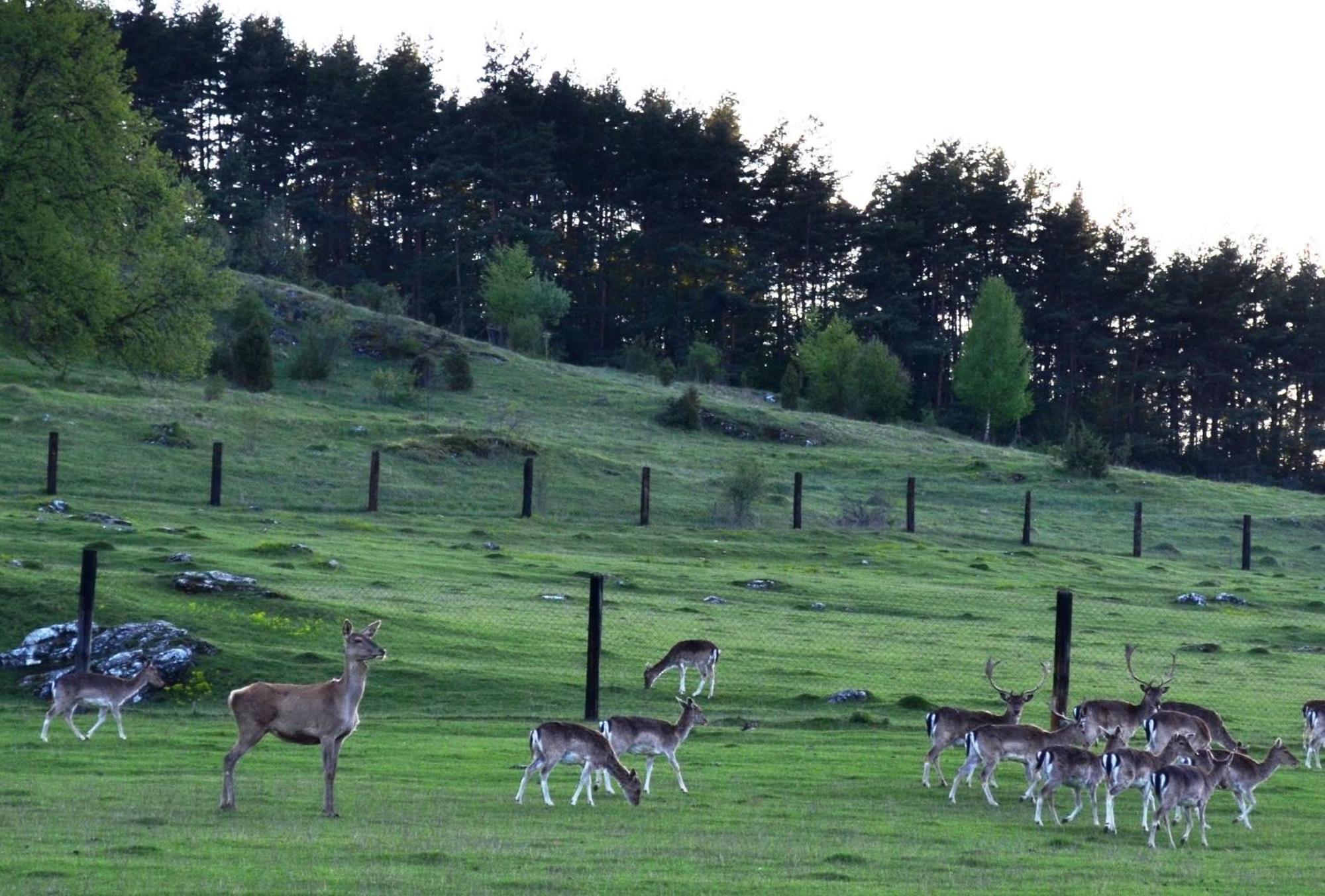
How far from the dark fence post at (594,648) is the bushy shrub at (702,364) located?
71.8 m

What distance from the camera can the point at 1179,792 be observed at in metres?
15.6

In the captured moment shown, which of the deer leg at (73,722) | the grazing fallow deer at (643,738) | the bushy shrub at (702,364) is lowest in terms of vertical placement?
the deer leg at (73,722)

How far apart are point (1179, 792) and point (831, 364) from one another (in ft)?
256

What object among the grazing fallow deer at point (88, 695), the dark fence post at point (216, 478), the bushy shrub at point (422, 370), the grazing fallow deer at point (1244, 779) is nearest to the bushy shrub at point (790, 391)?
the bushy shrub at point (422, 370)

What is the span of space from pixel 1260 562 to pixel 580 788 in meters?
44.1

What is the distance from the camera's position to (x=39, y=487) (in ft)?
144

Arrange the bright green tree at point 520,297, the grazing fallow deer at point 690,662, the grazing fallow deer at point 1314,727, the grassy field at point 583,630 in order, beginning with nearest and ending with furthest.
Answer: the grassy field at point 583,630, the grazing fallow deer at point 1314,727, the grazing fallow deer at point 690,662, the bright green tree at point 520,297

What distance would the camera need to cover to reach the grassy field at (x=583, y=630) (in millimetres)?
13859

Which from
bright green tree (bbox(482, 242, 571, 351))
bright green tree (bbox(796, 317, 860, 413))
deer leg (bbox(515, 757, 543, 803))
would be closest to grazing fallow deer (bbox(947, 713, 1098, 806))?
deer leg (bbox(515, 757, 543, 803))

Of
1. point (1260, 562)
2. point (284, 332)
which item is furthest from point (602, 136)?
point (1260, 562)

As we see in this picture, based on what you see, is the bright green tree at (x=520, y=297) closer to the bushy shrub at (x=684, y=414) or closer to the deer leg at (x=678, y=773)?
the bushy shrub at (x=684, y=414)

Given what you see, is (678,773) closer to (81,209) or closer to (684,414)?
(81,209)

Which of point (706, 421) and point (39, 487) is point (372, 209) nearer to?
point (706, 421)

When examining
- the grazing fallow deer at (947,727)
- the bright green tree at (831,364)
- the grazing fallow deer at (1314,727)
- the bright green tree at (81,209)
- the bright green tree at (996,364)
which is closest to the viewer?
the grazing fallow deer at (947,727)
